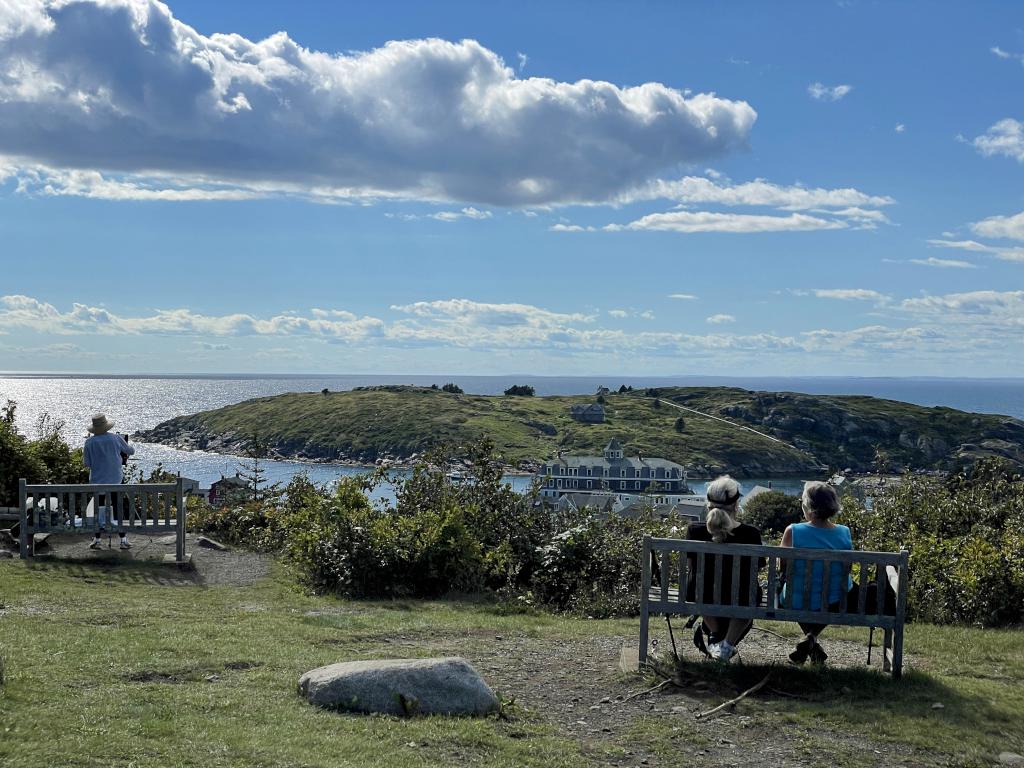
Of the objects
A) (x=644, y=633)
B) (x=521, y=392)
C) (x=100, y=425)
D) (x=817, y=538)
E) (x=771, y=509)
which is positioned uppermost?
(x=100, y=425)

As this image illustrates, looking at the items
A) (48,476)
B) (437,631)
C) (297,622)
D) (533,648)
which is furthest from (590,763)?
(48,476)

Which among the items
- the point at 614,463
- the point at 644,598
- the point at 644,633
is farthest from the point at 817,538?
the point at 614,463

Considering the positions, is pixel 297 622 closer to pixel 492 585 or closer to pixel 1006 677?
pixel 492 585

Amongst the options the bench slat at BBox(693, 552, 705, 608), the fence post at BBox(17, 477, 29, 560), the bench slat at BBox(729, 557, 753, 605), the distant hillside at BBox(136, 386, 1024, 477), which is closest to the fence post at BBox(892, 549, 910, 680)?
the bench slat at BBox(729, 557, 753, 605)

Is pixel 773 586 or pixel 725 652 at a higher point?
pixel 773 586

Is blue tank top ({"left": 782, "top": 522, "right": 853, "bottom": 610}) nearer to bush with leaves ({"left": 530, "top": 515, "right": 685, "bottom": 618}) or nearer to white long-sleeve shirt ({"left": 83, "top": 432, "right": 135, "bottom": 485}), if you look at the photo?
bush with leaves ({"left": 530, "top": 515, "right": 685, "bottom": 618})

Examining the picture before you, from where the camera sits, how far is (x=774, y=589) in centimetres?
706

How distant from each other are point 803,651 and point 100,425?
10.1 metres

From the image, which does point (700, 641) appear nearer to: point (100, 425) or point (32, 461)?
point (100, 425)

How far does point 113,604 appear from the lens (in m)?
9.74

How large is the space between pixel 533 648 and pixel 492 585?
4211mm

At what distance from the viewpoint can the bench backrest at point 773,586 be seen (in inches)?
273

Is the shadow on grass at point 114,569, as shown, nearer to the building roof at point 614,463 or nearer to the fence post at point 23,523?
the fence post at point 23,523

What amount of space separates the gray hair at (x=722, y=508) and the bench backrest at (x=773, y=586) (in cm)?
22
